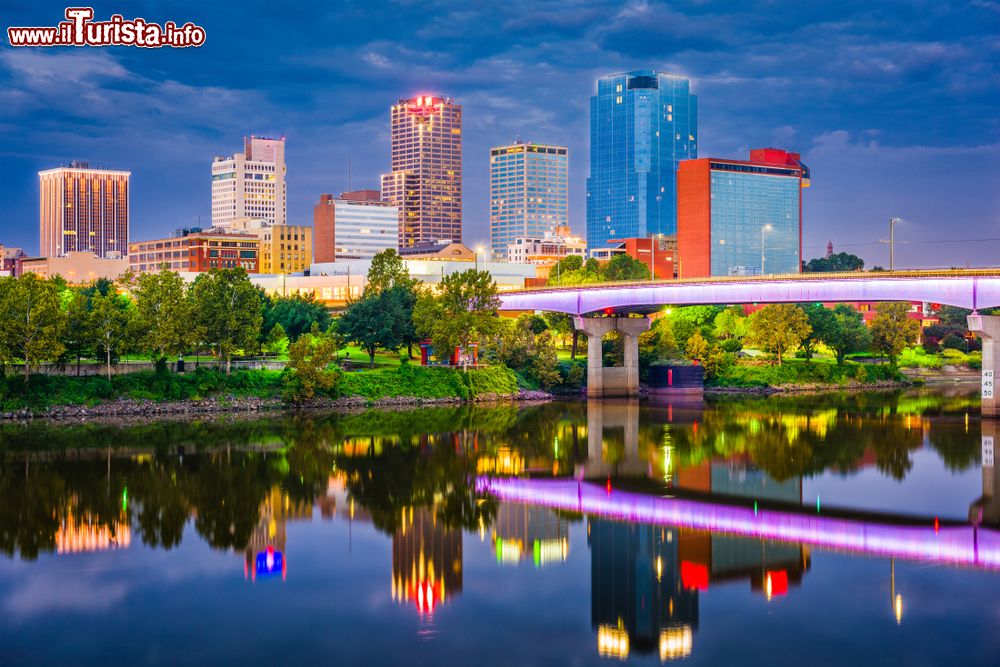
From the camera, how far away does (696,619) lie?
2964 centimetres

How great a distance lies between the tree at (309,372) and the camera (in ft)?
262

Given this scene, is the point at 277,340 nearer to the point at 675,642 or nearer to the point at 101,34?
the point at 101,34

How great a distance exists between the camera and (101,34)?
255ft

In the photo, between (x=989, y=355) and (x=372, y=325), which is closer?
(x=989, y=355)

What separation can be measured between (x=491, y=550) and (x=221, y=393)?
45465 mm

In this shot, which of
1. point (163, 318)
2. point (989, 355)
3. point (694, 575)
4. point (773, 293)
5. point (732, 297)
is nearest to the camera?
point (694, 575)

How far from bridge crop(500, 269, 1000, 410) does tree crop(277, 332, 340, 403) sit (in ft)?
90.9

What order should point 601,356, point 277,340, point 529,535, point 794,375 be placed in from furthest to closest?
point 794,375 < point 601,356 < point 277,340 < point 529,535

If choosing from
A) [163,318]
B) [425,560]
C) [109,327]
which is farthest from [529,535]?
[163,318]

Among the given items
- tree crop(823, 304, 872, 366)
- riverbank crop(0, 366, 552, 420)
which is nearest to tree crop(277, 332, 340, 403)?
riverbank crop(0, 366, 552, 420)

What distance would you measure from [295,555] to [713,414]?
2027 inches

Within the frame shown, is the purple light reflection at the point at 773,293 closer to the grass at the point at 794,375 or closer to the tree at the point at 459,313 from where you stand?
the tree at the point at 459,313

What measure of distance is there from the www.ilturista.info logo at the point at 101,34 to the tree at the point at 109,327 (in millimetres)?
17948

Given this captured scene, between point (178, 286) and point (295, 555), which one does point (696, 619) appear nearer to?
point (295, 555)
